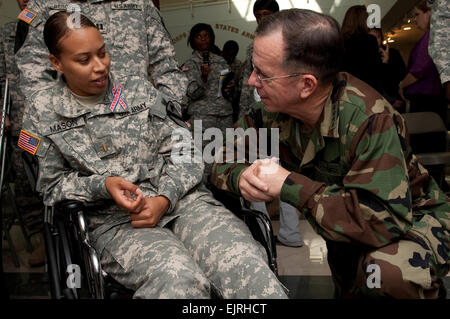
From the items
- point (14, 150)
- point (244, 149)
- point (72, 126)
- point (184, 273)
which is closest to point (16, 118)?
point (14, 150)

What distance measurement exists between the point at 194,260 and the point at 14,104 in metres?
1.89

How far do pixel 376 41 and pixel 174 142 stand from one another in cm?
140

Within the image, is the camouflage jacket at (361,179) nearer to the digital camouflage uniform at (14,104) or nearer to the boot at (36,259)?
the boot at (36,259)

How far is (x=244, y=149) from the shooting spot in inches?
52.3

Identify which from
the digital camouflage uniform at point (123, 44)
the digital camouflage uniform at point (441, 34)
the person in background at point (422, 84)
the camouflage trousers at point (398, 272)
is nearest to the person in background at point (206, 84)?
the digital camouflage uniform at point (123, 44)

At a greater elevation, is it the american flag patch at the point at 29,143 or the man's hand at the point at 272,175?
the american flag patch at the point at 29,143

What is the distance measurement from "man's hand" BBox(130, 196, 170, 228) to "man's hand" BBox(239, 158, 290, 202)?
0.95 feet

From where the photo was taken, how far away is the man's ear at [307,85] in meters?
1.05

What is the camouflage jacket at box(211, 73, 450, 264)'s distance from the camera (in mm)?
933

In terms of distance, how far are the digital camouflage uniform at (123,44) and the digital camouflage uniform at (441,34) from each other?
1.36m

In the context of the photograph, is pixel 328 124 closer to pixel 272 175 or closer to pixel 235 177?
pixel 272 175

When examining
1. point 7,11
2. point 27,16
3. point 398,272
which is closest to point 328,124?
point 398,272

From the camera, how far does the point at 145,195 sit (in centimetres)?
131

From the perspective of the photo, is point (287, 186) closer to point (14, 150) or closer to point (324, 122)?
point (324, 122)
